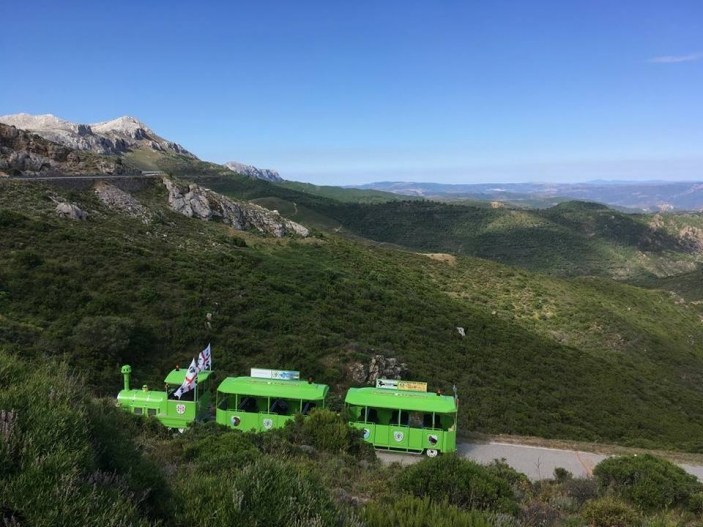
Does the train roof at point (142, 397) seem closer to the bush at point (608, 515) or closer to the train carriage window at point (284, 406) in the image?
the train carriage window at point (284, 406)

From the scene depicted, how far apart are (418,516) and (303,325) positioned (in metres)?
22.1

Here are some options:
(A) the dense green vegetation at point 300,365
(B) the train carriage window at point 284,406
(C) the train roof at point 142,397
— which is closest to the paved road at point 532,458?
(A) the dense green vegetation at point 300,365

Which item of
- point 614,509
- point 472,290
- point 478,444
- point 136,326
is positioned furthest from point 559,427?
point 472,290

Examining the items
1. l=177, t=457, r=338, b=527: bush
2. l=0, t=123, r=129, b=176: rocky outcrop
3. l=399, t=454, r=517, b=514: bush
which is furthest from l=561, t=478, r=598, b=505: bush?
l=0, t=123, r=129, b=176: rocky outcrop

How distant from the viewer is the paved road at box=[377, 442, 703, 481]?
15203mm

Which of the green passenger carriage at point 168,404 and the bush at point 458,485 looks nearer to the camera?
the bush at point 458,485

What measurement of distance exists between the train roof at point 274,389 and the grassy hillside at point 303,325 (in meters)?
5.46

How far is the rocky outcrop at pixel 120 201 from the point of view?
43781 mm

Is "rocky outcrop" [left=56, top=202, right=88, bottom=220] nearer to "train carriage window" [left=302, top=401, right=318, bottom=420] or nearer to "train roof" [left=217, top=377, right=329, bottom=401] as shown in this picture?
"train roof" [left=217, top=377, right=329, bottom=401]

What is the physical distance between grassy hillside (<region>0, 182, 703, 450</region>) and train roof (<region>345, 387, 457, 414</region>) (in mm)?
6287

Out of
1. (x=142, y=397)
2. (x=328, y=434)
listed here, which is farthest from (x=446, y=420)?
(x=142, y=397)

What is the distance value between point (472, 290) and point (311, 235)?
806 inches

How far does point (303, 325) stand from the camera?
1113 inches

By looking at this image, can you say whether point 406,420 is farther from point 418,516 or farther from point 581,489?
point 418,516
